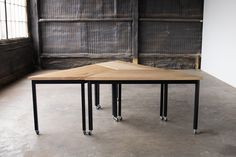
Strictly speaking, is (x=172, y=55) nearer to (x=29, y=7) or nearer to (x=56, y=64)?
(x=56, y=64)

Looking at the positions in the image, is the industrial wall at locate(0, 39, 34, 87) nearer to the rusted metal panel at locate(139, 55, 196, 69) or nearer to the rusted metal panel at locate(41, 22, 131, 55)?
the rusted metal panel at locate(41, 22, 131, 55)

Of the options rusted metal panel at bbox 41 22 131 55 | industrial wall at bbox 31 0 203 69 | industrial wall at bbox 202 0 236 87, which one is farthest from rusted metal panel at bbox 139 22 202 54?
rusted metal panel at bbox 41 22 131 55

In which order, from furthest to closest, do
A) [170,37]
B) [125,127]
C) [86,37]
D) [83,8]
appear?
[170,37]
[86,37]
[83,8]
[125,127]

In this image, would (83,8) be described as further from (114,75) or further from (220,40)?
(114,75)

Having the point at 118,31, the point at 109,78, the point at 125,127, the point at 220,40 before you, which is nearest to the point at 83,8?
the point at 118,31

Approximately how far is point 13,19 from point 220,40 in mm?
4768

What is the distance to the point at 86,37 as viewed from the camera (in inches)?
328

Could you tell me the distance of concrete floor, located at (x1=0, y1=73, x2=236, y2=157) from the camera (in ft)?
10.4

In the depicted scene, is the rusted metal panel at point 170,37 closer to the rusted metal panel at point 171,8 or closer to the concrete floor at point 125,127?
the rusted metal panel at point 171,8

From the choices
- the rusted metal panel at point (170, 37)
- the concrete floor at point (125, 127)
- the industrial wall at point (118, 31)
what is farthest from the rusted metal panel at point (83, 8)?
Answer: the concrete floor at point (125, 127)

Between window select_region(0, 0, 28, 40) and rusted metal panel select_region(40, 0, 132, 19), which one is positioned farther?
rusted metal panel select_region(40, 0, 132, 19)

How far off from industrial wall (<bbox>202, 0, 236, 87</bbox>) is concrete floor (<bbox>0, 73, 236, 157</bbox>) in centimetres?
88

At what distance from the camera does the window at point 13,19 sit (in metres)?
6.53

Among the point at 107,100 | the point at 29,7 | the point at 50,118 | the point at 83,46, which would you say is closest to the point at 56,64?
the point at 83,46
